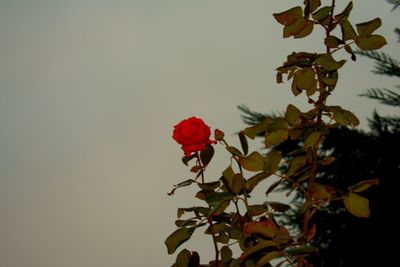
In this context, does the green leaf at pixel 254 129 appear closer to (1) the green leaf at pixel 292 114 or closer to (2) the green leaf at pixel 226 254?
(1) the green leaf at pixel 292 114

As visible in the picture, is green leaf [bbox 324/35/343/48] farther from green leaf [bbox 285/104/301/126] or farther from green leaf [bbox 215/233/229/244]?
green leaf [bbox 215/233/229/244]

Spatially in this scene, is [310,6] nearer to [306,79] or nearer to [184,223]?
[306,79]

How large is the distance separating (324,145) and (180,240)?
10.3 ft

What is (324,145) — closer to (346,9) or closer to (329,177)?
(329,177)

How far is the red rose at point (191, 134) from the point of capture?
0.99 m

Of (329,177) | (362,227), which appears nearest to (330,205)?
(329,177)

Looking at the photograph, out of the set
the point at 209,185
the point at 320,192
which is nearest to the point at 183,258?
the point at 209,185

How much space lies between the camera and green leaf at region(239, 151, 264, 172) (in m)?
0.88

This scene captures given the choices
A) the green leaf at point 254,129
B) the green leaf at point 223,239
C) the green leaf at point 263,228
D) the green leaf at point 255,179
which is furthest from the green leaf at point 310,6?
the green leaf at point 223,239

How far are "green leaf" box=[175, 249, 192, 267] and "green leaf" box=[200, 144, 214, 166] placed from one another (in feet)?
0.77

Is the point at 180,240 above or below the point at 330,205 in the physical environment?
above

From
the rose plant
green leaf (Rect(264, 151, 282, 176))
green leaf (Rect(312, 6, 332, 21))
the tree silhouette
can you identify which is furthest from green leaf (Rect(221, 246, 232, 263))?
the tree silhouette

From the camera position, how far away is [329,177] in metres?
3.89

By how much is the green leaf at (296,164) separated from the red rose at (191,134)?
0.24 m
